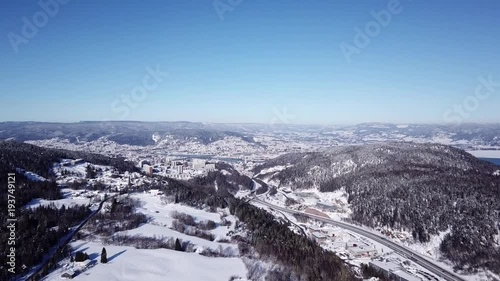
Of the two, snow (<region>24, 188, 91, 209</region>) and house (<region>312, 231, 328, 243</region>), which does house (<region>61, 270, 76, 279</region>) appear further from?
house (<region>312, 231, 328, 243</region>)

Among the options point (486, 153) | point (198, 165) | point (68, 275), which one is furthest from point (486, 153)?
point (68, 275)

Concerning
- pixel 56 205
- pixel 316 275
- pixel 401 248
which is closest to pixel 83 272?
pixel 316 275

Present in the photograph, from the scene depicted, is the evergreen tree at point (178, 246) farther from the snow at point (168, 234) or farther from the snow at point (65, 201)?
the snow at point (65, 201)

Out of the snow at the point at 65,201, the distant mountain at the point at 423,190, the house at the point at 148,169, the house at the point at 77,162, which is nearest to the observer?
the distant mountain at the point at 423,190

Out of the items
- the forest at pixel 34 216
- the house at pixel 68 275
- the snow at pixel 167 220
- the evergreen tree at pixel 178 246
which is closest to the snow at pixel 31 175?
the forest at pixel 34 216

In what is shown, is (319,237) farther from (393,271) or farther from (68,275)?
(68,275)
